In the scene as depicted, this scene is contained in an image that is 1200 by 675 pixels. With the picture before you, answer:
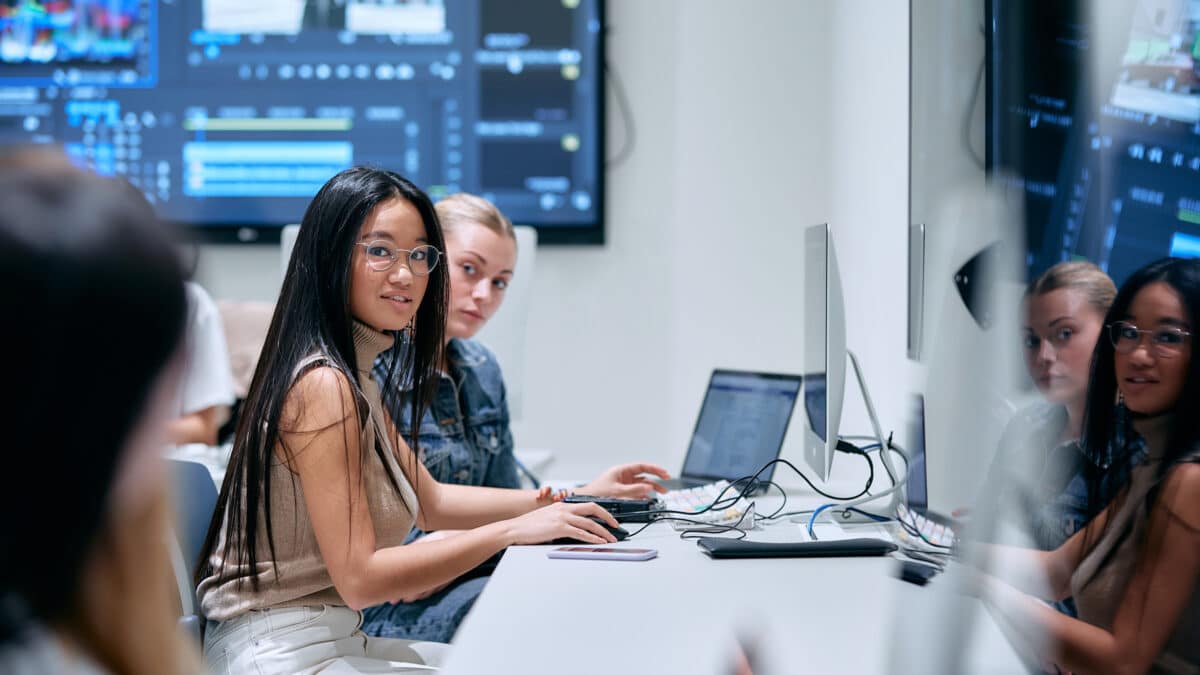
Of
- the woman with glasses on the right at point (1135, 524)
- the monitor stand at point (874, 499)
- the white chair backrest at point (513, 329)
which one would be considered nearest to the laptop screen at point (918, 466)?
the monitor stand at point (874, 499)

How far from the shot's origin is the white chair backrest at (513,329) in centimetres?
273

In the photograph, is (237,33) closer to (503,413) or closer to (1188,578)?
(503,413)

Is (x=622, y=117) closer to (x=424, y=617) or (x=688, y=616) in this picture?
(x=424, y=617)

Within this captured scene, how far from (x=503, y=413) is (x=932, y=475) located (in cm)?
94

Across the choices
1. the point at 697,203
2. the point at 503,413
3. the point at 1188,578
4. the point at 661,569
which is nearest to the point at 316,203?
the point at 661,569

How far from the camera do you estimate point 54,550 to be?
1.69ft

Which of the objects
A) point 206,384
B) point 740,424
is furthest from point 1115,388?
point 206,384

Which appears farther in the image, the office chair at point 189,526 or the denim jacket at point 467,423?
the denim jacket at point 467,423

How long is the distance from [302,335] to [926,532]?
976 mm

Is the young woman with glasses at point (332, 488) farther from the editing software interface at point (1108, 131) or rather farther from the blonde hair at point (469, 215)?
the editing software interface at point (1108, 131)

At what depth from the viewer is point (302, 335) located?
1507mm

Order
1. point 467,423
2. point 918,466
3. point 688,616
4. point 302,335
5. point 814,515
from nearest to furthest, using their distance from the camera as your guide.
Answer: point 688,616
point 302,335
point 814,515
point 918,466
point 467,423

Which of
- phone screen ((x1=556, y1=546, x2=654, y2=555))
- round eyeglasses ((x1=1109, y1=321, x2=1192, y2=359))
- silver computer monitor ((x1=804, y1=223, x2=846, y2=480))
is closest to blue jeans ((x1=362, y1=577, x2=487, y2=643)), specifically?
phone screen ((x1=556, y1=546, x2=654, y2=555))

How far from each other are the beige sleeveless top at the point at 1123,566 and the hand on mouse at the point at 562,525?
0.76m
